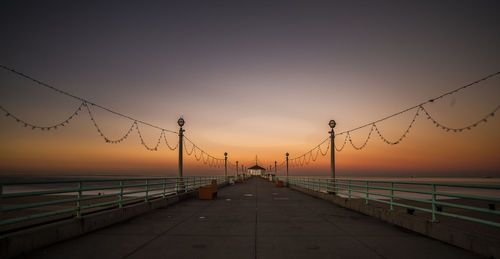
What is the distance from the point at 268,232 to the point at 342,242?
214 centimetres

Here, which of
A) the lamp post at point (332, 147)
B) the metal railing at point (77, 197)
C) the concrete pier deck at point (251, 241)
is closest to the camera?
the concrete pier deck at point (251, 241)

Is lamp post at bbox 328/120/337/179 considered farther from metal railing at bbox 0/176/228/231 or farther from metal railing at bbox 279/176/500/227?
metal railing at bbox 0/176/228/231

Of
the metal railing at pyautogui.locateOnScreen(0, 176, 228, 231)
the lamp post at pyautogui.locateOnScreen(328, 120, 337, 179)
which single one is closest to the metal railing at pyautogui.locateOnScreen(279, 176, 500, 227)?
the lamp post at pyautogui.locateOnScreen(328, 120, 337, 179)

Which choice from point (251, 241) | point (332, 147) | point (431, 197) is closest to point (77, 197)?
point (251, 241)

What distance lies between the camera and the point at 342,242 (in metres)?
7.40

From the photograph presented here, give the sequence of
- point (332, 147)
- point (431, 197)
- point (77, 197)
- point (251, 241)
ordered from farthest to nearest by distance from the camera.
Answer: point (431, 197) → point (332, 147) → point (77, 197) → point (251, 241)

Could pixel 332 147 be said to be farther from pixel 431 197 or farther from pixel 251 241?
pixel 251 241

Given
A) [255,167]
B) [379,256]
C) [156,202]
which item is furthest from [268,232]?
[255,167]

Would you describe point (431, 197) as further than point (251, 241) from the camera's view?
Yes

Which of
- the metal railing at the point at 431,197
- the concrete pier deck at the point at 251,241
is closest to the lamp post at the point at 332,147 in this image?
the metal railing at the point at 431,197

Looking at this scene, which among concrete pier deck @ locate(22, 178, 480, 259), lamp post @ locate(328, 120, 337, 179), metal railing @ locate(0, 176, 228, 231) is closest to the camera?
concrete pier deck @ locate(22, 178, 480, 259)

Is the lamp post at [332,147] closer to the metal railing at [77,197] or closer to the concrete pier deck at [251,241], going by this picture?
the concrete pier deck at [251,241]

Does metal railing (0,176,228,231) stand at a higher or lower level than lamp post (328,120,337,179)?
lower

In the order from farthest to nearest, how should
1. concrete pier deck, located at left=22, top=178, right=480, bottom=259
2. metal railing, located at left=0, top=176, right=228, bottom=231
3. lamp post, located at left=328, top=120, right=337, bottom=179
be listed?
lamp post, located at left=328, top=120, right=337, bottom=179
metal railing, located at left=0, top=176, right=228, bottom=231
concrete pier deck, located at left=22, top=178, right=480, bottom=259
